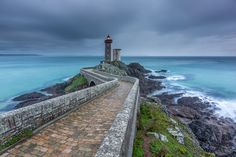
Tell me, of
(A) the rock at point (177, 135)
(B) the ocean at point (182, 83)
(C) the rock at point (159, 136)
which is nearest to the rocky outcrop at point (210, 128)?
(B) the ocean at point (182, 83)

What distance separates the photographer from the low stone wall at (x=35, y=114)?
520 centimetres

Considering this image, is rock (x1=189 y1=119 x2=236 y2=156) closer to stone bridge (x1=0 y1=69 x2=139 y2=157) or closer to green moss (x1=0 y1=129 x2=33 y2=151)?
stone bridge (x1=0 y1=69 x2=139 y2=157)

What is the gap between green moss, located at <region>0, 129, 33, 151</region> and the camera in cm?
498

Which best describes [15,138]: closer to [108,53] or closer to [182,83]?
[108,53]

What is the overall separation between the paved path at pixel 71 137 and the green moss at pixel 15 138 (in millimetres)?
194

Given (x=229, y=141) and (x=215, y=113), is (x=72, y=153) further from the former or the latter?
(x=215, y=113)

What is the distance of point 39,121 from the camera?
641 centimetres

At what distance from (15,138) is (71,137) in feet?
5.32

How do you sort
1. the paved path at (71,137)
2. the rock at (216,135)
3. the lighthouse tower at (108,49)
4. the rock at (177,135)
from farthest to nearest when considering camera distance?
the lighthouse tower at (108,49) < the rock at (216,135) < the rock at (177,135) < the paved path at (71,137)

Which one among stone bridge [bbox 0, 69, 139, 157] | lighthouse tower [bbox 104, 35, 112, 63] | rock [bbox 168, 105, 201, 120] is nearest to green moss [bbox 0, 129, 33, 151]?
stone bridge [bbox 0, 69, 139, 157]

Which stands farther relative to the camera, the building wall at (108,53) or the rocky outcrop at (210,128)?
the building wall at (108,53)

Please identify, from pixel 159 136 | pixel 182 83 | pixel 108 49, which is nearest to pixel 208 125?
pixel 159 136

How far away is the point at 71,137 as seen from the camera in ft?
19.0

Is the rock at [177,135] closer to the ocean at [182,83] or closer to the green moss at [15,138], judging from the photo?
the green moss at [15,138]
